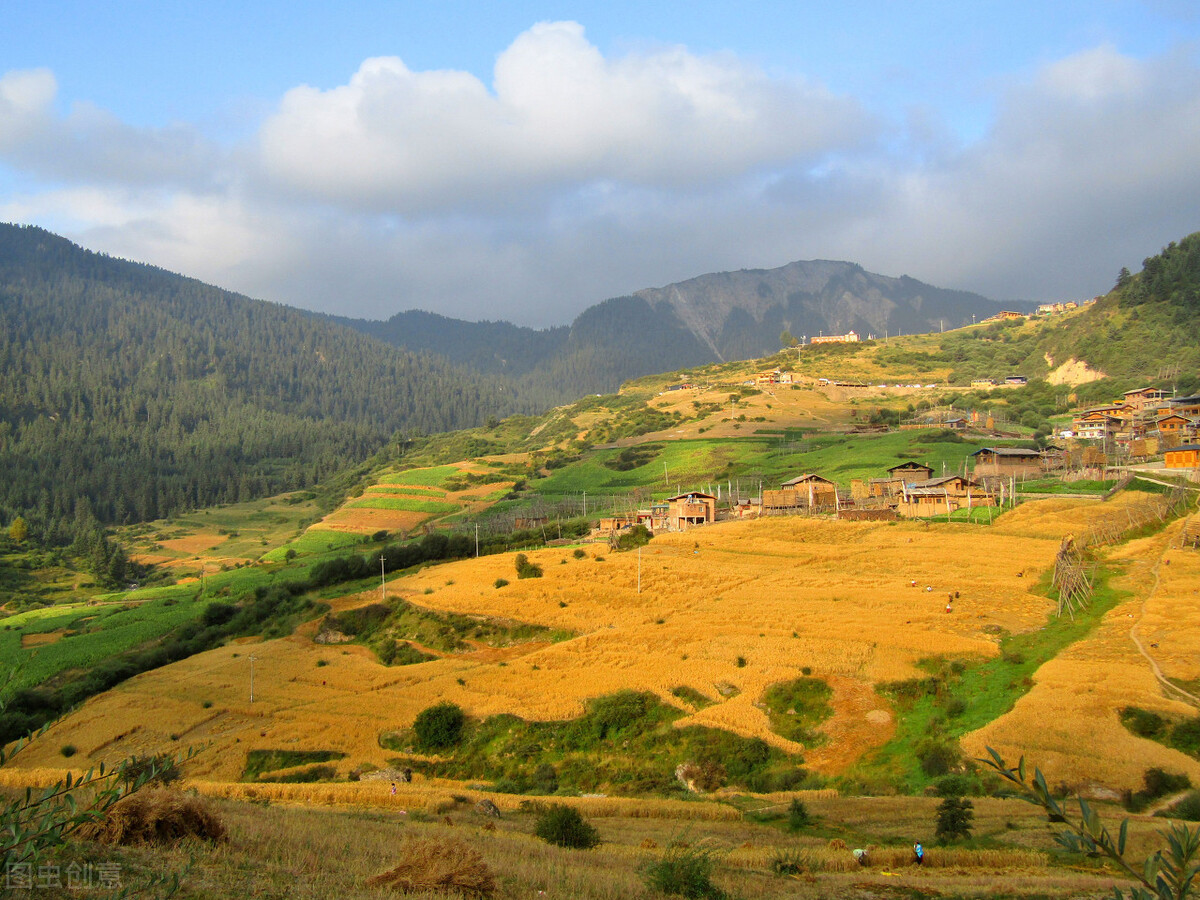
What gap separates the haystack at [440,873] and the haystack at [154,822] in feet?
11.0

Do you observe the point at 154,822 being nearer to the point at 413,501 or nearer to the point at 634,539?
the point at 634,539

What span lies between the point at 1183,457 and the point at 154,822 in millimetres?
75951

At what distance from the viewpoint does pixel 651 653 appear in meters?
40.2

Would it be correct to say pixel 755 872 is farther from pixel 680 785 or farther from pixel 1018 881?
pixel 680 785

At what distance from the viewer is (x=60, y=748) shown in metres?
38.2

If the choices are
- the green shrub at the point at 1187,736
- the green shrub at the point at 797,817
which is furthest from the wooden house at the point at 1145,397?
the green shrub at the point at 797,817

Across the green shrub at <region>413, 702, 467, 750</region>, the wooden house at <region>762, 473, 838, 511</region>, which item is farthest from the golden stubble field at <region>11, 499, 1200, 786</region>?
the wooden house at <region>762, 473, 838, 511</region>

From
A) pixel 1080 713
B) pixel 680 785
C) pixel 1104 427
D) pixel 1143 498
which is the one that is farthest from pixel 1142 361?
pixel 680 785

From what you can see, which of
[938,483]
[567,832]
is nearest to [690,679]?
[567,832]

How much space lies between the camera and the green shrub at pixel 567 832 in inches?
672

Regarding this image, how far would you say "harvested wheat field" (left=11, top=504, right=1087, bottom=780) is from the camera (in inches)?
1377

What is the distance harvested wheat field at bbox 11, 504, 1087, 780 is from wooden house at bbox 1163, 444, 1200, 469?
23.0 metres

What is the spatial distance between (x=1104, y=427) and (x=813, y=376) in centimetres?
7741

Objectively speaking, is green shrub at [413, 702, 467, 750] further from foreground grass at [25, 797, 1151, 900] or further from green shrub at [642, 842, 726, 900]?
green shrub at [642, 842, 726, 900]
